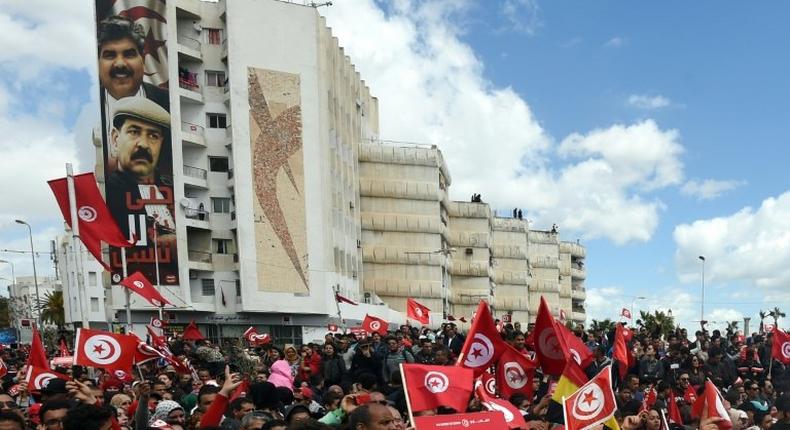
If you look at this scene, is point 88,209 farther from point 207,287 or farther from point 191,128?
point 191,128

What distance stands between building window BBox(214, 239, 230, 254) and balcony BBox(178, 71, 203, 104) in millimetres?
7924

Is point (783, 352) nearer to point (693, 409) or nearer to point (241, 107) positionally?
point (693, 409)

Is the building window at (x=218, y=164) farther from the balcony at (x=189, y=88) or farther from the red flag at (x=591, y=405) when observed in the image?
the red flag at (x=591, y=405)

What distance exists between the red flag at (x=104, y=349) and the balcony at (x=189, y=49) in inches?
1529

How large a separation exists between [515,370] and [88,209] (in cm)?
1194

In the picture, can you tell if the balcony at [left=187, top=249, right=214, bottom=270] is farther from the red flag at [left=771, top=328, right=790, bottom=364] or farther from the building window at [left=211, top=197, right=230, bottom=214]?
the red flag at [left=771, top=328, right=790, bottom=364]

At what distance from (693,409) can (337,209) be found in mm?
44403

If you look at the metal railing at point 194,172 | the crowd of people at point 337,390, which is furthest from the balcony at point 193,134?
the crowd of people at point 337,390

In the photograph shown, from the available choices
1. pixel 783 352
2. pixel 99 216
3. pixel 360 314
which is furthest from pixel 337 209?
pixel 783 352

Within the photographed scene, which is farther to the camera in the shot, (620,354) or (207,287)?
(207,287)

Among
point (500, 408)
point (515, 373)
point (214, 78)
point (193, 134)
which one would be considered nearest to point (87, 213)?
point (515, 373)

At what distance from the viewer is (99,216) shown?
63.8 feet

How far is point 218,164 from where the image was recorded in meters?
49.7

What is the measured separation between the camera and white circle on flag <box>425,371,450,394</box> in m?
8.18
